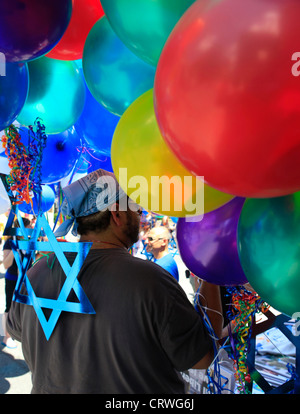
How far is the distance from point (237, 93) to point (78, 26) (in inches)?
39.8

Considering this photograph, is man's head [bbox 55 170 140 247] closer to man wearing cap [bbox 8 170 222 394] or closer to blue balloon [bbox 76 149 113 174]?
man wearing cap [bbox 8 170 222 394]

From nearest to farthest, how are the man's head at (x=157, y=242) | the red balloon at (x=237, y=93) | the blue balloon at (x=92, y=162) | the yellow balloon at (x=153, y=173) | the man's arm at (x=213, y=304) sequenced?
the red balloon at (x=237, y=93)
the yellow balloon at (x=153, y=173)
the man's arm at (x=213, y=304)
the blue balloon at (x=92, y=162)
the man's head at (x=157, y=242)

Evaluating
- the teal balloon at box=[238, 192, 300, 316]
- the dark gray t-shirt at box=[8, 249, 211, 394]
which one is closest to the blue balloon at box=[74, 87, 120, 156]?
the dark gray t-shirt at box=[8, 249, 211, 394]

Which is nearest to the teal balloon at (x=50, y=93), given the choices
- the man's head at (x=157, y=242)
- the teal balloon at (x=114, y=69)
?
the teal balloon at (x=114, y=69)

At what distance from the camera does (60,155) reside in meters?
1.94

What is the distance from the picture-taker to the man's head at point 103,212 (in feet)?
4.45

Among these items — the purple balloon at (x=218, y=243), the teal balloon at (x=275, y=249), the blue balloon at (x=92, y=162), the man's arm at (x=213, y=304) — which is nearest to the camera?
the teal balloon at (x=275, y=249)

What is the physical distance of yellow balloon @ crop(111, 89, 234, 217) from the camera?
3.15 feet

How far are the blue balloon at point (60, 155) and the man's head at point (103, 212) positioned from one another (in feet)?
1.66

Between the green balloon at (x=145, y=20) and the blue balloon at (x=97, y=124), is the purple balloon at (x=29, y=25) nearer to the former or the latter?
the green balloon at (x=145, y=20)

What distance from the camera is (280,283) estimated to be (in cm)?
85

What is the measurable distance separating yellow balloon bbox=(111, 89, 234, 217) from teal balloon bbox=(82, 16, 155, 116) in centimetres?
22

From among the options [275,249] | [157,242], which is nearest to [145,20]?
[275,249]

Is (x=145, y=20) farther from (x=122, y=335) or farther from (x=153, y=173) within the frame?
(x=122, y=335)
